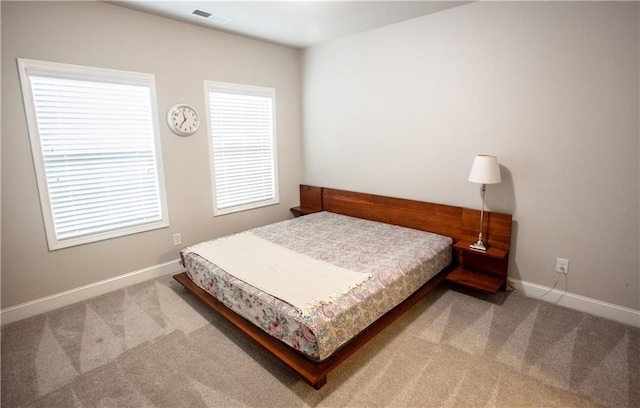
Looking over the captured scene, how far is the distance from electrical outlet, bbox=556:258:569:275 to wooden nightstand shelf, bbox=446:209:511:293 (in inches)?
14.4

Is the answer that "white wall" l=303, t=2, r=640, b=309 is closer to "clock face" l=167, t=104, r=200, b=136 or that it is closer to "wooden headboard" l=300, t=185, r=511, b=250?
"wooden headboard" l=300, t=185, r=511, b=250

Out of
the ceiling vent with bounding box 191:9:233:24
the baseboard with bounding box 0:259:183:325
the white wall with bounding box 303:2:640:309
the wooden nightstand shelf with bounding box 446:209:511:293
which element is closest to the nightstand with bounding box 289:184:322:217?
the white wall with bounding box 303:2:640:309

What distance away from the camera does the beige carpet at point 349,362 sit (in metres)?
1.79

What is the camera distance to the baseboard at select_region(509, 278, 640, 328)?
94.4 inches

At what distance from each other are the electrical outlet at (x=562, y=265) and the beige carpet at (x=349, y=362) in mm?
318

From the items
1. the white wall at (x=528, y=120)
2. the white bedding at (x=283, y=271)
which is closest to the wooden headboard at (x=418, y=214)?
the white wall at (x=528, y=120)

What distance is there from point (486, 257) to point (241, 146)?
115 inches

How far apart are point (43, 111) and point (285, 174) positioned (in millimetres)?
2558

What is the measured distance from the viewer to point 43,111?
8.30ft

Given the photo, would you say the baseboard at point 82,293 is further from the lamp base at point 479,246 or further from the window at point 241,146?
the lamp base at point 479,246

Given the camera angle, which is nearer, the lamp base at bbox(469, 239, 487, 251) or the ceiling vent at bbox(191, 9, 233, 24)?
the lamp base at bbox(469, 239, 487, 251)

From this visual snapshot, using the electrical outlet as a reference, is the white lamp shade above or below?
above

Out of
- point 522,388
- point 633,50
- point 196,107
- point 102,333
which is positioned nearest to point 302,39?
point 196,107

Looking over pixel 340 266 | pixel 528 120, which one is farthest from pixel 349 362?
pixel 528 120
